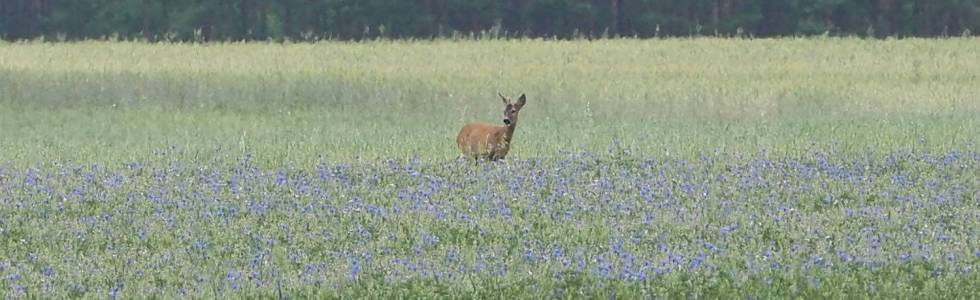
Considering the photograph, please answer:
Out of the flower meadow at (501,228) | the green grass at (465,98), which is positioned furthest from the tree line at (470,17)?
the flower meadow at (501,228)

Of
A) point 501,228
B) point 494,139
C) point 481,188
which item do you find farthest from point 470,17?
point 501,228

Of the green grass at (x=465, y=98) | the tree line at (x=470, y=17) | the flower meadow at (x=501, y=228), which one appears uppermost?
the flower meadow at (x=501, y=228)

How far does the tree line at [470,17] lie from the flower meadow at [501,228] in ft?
132

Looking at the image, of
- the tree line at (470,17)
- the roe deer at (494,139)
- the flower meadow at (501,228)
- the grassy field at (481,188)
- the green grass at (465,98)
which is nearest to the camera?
the flower meadow at (501,228)

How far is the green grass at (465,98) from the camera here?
1812cm

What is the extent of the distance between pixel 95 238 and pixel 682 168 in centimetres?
523

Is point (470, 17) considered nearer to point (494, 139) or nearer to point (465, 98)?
point (465, 98)

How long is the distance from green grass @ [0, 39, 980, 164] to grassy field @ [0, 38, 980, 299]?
0.09 metres

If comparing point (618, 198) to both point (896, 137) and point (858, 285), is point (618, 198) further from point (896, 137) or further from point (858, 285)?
point (896, 137)

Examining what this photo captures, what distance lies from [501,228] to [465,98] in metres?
12.7

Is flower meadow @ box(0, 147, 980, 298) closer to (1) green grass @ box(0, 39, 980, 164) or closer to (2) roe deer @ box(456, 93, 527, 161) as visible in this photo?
(2) roe deer @ box(456, 93, 527, 161)

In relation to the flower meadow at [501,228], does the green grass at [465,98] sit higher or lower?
lower

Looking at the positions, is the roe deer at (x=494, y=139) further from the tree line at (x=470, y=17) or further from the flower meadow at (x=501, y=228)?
the tree line at (x=470, y=17)

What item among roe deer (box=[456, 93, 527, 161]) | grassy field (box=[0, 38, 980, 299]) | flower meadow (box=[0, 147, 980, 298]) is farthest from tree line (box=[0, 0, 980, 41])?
flower meadow (box=[0, 147, 980, 298])
